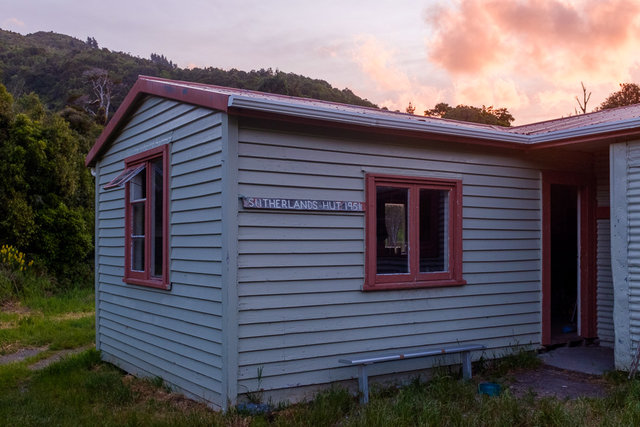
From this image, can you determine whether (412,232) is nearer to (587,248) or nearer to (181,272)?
(181,272)

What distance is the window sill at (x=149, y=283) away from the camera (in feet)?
23.2

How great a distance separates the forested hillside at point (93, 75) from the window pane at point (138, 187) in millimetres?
24405

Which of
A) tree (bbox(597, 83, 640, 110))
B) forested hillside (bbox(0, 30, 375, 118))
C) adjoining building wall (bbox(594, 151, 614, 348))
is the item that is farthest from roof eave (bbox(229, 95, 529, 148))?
tree (bbox(597, 83, 640, 110))

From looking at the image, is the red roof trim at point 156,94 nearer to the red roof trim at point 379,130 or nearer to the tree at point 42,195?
the red roof trim at point 379,130

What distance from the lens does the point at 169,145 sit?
724 cm

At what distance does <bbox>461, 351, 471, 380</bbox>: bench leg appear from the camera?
7168 millimetres

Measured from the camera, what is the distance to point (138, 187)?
811 centimetres

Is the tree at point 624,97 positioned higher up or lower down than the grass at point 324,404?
higher up

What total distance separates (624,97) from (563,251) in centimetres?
2467

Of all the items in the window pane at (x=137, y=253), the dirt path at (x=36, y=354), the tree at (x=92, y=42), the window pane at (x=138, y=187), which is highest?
the tree at (x=92, y=42)

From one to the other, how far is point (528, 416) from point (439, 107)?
136ft

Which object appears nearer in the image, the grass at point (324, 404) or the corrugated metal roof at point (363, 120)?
the grass at point (324, 404)

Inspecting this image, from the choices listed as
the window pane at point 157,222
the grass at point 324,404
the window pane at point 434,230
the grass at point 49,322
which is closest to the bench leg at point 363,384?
the grass at point 324,404

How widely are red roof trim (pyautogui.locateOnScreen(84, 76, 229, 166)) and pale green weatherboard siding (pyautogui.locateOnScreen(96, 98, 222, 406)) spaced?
13 cm
